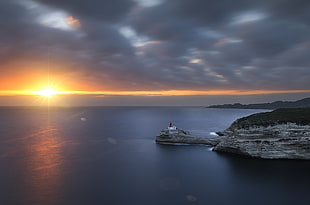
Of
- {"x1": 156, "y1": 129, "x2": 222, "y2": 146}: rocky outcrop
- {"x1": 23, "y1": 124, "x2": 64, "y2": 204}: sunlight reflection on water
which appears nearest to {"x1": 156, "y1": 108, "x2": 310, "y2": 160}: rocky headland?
{"x1": 156, "y1": 129, "x2": 222, "y2": 146}: rocky outcrop

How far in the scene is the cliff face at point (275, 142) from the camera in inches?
1714

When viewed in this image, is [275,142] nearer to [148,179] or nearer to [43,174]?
[148,179]

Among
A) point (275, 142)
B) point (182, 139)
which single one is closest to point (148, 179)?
point (182, 139)

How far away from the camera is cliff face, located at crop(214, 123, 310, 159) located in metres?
43.5

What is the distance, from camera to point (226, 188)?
31812mm

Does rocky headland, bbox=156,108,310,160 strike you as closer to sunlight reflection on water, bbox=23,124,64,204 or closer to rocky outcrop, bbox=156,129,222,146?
rocky outcrop, bbox=156,129,222,146

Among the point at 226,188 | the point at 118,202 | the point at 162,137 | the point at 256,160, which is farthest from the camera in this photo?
the point at 162,137

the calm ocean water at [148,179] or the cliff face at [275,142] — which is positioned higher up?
the cliff face at [275,142]

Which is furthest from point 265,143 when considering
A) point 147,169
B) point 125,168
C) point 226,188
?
point 125,168

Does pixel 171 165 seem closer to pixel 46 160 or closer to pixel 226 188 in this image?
pixel 226 188

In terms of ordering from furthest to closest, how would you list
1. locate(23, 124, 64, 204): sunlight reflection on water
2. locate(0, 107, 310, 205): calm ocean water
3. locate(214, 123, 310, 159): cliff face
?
locate(214, 123, 310, 159): cliff face, locate(23, 124, 64, 204): sunlight reflection on water, locate(0, 107, 310, 205): calm ocean water

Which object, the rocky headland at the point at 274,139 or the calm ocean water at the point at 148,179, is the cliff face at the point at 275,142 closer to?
the rocky headland at the point at 274,139

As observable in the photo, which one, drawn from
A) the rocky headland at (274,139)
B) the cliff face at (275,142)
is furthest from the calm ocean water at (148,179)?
the rocky headland at (274,139)

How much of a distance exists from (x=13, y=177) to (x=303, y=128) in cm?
6233
